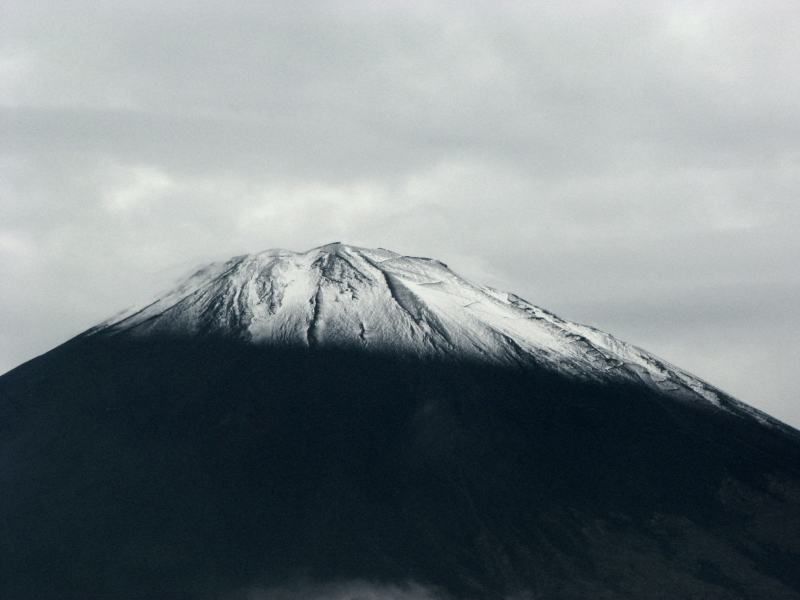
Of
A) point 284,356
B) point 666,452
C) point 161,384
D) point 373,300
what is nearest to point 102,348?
point 161,384

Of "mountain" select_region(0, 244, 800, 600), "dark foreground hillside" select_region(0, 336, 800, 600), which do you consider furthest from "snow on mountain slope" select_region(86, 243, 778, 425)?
"dark foreground hillside" select_region(0, 336, 800, 600)

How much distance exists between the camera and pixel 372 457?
94.2 m

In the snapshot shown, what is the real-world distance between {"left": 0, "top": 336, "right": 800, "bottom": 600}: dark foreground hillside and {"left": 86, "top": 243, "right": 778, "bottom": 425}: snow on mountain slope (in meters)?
2.17

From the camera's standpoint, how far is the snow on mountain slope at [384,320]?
10494 cm

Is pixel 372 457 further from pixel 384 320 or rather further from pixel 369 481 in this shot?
pixel 384 320

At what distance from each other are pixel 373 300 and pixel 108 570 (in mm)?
35791

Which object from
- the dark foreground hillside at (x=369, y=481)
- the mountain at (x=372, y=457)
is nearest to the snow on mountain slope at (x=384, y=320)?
the mountain at (x=372, y=457)

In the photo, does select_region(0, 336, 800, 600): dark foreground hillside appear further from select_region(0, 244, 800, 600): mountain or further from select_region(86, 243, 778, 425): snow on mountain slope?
select_region(86, 243, 778, 425): snow on mountain slope

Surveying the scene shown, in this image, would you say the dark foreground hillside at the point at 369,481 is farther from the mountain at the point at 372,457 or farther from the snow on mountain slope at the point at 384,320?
the snow on mountain slope at the point at 384,320

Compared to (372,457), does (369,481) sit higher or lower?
lower

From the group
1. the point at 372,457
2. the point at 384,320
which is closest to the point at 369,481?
the point at 372,457

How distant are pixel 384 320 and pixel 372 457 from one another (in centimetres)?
1625

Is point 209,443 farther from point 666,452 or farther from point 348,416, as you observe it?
point 666,452

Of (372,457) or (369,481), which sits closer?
(369,481)
